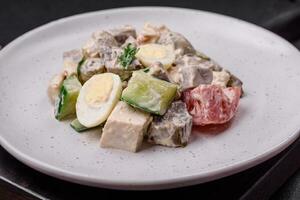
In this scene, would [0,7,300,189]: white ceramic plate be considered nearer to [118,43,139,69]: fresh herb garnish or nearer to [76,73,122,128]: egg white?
[76,73,122,128]: egg white

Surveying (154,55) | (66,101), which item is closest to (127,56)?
(154,55)

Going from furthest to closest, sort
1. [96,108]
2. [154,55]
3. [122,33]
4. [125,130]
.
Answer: [122,33], [154,55], [96,108], [125,130]

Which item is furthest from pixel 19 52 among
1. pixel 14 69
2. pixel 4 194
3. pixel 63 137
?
pixel 4 194

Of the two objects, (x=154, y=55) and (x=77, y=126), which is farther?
(x=154, y=55)

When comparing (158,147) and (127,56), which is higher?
(127,56)

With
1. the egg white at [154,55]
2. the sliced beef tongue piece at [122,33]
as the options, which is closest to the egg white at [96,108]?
the egg white at [154,55]

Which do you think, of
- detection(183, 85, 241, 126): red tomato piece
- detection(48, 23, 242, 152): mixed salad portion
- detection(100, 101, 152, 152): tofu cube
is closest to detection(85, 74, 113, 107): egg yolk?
detection(48, 23, 242, 152): mixed salad portion

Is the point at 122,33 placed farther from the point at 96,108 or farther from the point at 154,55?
the point at 96,108
